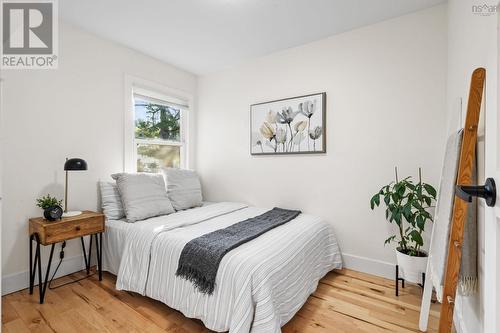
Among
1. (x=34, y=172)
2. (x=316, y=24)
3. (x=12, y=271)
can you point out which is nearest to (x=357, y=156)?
(x=316, y=24)

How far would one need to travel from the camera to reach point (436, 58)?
2.08 m

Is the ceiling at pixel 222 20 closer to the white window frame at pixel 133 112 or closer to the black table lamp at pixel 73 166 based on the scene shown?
the white window frame at pixel 133 112

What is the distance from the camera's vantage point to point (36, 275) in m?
2.16

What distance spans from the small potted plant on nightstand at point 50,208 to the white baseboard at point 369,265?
2.72 m

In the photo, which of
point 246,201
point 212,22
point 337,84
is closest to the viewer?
point 212,22

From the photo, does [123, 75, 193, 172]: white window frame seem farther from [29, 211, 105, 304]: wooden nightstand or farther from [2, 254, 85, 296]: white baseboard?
[2, 254, 85, 296]: white baseboard

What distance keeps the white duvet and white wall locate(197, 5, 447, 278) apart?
0.37 meters

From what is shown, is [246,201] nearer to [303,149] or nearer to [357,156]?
[303,149]

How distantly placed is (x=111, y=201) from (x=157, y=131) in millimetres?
1158

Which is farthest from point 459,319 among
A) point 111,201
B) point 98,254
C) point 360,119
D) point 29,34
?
point 29,34

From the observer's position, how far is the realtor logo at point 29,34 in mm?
2014

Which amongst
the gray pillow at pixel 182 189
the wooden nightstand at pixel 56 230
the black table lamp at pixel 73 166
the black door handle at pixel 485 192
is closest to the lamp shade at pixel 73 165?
the black table lamp at pixel 73 166

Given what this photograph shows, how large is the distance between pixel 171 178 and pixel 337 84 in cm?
223

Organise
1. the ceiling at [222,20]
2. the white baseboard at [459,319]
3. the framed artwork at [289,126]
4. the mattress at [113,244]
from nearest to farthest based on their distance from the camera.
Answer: the white baseboard at [459,319], the ceiling at [222,20], the mattress at [113,244], the framed artwork at [289,126]
